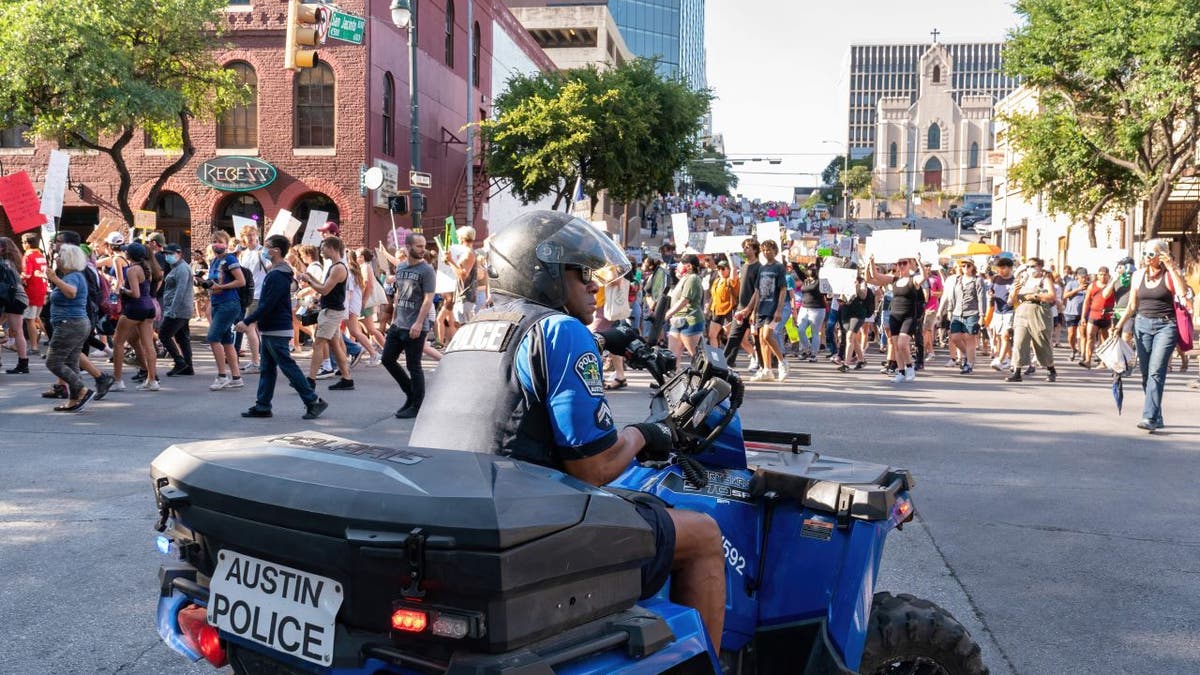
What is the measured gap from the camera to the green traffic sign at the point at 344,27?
14.0 metres

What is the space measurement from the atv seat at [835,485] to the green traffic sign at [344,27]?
12.2m

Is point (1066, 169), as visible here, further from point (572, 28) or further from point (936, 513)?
point (572, 28)

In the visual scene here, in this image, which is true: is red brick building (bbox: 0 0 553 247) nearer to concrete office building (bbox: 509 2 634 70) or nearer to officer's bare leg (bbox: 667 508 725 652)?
officer's bare leg (bbox: 667 508 725 652)

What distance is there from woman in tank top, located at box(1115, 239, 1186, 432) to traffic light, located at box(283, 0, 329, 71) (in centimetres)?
970

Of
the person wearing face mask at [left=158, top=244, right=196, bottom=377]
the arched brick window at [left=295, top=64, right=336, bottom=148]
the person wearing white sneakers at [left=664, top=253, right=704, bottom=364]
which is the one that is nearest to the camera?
the person wearing face mask at [left=158, top=244, right=196, bottom=377]

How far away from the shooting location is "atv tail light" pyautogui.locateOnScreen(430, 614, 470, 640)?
75.3 inches

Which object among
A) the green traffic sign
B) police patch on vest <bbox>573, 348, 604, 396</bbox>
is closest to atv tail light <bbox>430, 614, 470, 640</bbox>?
police patch on vest <bbox>573, 348, 604, 396</bbox>

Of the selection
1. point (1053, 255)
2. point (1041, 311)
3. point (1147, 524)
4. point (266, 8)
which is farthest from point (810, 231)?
point (1147, 524)

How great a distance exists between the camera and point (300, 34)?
13.3 meters

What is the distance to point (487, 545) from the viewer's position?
1.87m

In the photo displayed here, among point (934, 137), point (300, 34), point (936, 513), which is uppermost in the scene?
point (934, 137)

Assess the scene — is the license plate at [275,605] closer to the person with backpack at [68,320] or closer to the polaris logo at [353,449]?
the polaris logo at [353,449]

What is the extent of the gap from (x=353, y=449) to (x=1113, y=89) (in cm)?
2973

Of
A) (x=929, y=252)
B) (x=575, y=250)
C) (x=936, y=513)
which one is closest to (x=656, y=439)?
(x=575, y=250)
